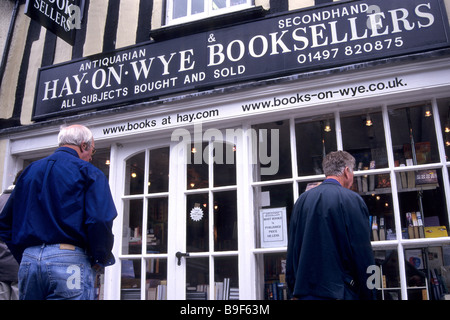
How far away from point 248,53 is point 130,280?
2701 mm

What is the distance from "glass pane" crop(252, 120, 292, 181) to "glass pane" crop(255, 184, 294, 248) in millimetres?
138

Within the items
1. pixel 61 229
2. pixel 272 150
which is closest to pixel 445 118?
pixel 272 150

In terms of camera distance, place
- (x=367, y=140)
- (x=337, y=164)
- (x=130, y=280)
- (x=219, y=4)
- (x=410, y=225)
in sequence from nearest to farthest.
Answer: (x=337, y=164) < (x=410, y=225) < (x=367, y=140) < (x=130, y=280) < (x=219, y=4)

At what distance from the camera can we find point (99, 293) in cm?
491

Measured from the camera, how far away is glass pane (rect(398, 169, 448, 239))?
155 inches

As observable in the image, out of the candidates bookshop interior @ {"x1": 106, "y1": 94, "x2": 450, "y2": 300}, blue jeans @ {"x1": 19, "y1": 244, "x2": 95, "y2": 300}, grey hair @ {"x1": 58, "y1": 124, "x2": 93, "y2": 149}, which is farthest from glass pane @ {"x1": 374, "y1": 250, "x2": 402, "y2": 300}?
grey hair @ {"x1": 58, "y1": 124, "x2": 93, "y2": 149}

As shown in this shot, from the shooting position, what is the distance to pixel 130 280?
15.7 feet

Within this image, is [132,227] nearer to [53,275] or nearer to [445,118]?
[53,275]

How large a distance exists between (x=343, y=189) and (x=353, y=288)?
2.05ft

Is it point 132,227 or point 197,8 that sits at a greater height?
point 197,8

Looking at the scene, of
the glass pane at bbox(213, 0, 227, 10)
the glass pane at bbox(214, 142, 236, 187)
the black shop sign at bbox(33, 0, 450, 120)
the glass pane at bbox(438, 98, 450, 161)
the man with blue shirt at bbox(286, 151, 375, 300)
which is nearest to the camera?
the man with blue shirt at bbox(286, 151, 375, 300)

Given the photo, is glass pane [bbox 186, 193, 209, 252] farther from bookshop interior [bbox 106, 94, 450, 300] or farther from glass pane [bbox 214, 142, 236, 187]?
glass pane [bbox 214, 142, 236, 187]

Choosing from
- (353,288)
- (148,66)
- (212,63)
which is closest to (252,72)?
(212,63)

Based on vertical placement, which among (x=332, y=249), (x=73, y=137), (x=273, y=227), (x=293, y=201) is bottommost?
(x=332, y=249)
